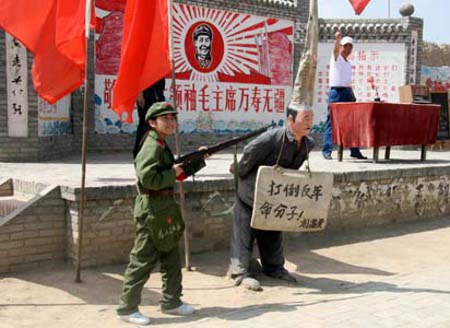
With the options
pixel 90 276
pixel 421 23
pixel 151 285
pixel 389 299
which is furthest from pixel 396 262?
pixel 421 23

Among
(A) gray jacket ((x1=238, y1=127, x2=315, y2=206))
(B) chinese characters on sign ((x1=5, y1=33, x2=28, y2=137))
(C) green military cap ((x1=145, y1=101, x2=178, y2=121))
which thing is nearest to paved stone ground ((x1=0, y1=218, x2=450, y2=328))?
(A) gray jacket ((x1=238, y1=127, x2=315, y2=206))

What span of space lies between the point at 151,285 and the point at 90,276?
0.59 metres

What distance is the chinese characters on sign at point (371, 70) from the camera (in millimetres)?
14641

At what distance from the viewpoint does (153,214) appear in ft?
15.0

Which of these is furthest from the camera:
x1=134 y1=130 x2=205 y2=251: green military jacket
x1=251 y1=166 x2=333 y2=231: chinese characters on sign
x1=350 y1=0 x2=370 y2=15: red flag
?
x1=350 y1=0 x2=370 y2=15: red flag

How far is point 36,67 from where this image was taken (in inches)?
213

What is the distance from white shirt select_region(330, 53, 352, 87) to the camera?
9.45 m

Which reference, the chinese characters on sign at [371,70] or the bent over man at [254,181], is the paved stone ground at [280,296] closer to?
the bent over man at [254,181]

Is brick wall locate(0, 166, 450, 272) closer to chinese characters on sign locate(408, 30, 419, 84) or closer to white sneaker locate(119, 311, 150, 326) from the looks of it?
white sneaker locate(119, 311, 150, 326)

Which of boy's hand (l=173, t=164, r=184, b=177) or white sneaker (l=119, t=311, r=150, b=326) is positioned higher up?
boy's hand (l=173, t=164, r=184, b=177)

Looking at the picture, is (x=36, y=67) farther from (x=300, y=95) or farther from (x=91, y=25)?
(x=300, y=95)

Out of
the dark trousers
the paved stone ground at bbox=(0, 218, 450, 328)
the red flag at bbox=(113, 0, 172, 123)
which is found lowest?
the paved stone ground at bbox=(0, 218, 450, 328)

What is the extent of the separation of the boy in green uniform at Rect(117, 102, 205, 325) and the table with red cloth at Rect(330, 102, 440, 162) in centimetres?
516

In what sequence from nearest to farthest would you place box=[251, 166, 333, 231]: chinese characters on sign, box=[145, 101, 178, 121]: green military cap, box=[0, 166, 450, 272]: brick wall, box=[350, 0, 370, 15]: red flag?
box=[145, 101, 178, 121]: green military cap < box=[251, 166, 333, 231]: chinese characters on sign < box=[0, 166, 450, 272]: brick wall < box=[350, 0, 370, 15]: red flag
